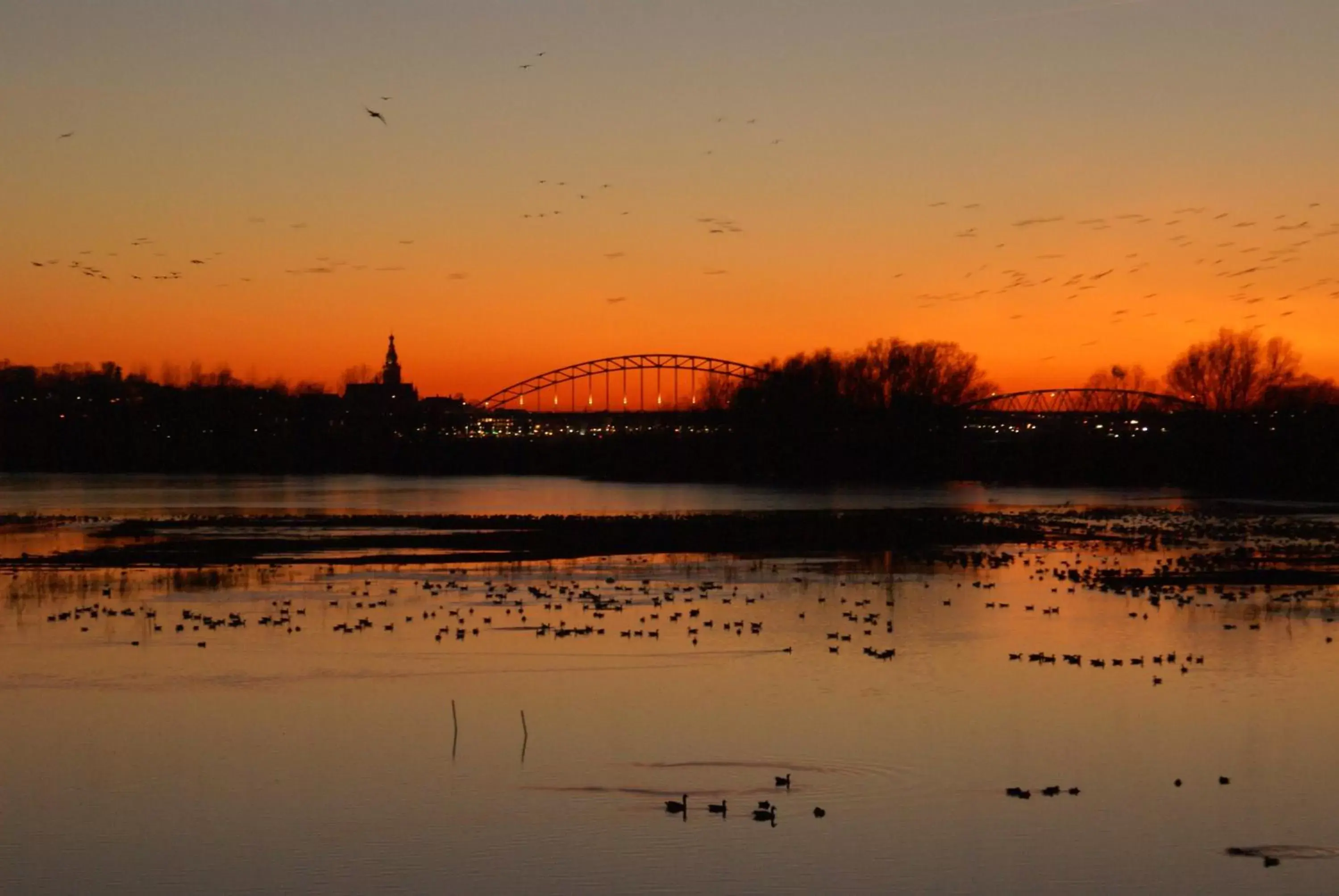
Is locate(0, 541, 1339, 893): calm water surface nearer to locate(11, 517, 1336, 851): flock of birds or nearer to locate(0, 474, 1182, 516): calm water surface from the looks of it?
locate(11, 517, 1336, 851): flock of birds

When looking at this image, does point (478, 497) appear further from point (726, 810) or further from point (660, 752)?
point (726, 810)

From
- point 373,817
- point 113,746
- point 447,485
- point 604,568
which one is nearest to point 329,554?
point 604,568

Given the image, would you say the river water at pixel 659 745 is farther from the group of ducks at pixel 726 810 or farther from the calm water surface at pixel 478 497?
the calm water surface at pixel 478 497

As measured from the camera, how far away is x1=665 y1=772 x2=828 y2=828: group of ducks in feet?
56.7

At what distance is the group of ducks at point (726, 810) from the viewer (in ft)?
56.7

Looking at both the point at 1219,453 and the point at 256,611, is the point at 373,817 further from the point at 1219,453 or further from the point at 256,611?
the point at 1219,453

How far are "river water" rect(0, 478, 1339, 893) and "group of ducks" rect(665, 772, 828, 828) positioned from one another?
132mm

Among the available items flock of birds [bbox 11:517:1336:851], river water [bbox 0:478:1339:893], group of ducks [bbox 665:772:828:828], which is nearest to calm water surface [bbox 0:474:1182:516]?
flock of birds [bbox 11:517:1336:851]

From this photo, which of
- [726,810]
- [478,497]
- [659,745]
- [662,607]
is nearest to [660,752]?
[659,745]

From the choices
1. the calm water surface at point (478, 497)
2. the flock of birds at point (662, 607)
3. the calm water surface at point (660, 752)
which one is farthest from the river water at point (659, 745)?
the calm water surface at point (478, 497)

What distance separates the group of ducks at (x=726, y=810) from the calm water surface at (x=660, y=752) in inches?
5.7

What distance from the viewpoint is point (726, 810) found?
17.6m

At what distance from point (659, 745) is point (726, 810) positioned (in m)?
3.50

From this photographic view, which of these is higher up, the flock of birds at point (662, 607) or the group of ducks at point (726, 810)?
the flock of birds at point (662, 607)
